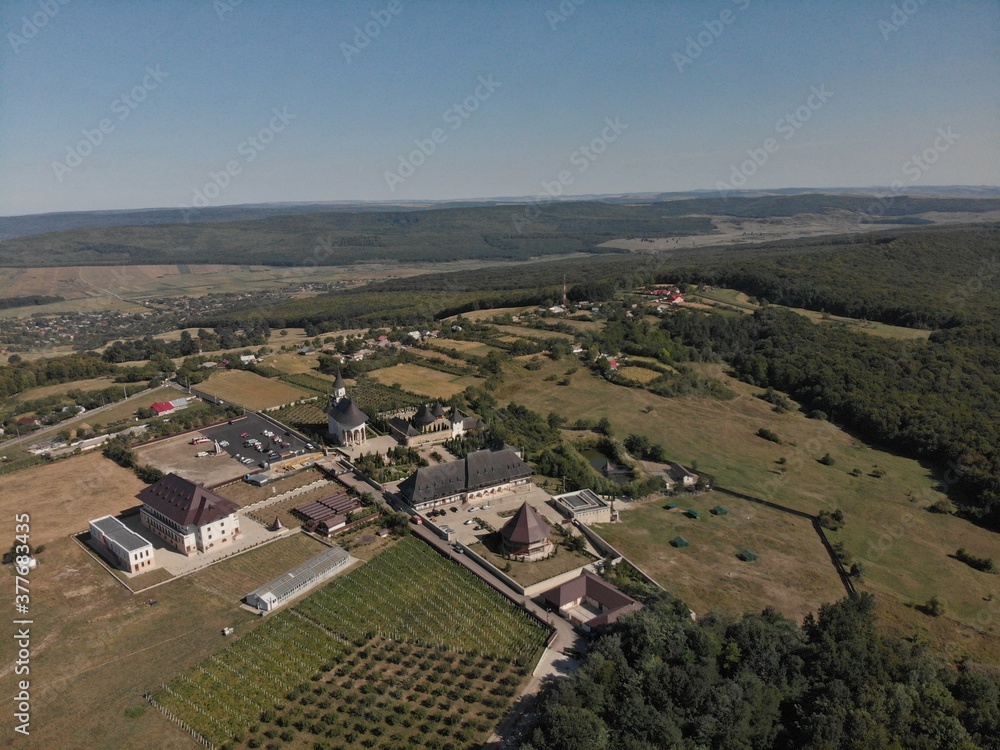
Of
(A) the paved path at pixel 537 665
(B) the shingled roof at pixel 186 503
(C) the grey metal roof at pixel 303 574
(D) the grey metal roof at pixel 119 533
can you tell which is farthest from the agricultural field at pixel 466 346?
(D) the grey metal roof at pixel 119 533

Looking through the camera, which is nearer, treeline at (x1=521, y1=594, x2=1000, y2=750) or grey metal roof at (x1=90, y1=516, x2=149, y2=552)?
treeline at (x1=521, y1=594, x2=1000, y2=750)

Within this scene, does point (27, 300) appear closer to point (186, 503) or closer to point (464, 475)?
point (186, 503)

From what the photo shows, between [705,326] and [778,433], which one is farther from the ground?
[705,326]

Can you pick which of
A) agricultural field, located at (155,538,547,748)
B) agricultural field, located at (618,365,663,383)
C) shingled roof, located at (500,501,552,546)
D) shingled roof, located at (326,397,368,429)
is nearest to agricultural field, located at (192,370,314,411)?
shingled roof, located at (326,397,368,429)

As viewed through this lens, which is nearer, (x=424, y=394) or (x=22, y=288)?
(x=424, y=394)

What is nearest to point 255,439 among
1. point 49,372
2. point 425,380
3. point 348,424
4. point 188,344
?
point 348,424

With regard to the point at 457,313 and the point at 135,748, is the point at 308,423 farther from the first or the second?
the point at 457,313

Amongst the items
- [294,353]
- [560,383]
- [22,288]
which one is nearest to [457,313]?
[294,353]

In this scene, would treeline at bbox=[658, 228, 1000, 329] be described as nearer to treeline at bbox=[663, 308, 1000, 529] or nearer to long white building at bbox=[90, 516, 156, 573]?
treeline at bbox=[663, 308, 1000, 529]
